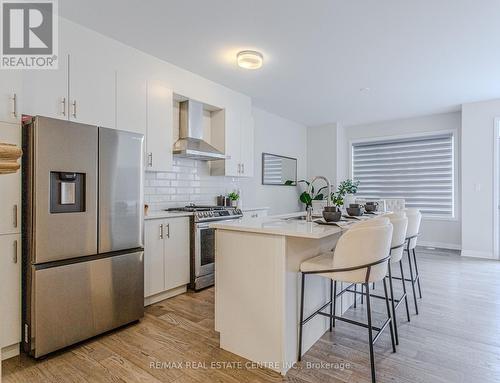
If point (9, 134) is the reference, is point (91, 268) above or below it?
below

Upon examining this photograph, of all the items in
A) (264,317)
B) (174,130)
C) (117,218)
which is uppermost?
(174,130)

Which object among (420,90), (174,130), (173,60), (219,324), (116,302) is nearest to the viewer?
(219,324)

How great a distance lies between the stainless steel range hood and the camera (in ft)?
12.5

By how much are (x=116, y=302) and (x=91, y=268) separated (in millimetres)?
378

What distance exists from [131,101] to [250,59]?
135 cm

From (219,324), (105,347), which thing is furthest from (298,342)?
(105,347)

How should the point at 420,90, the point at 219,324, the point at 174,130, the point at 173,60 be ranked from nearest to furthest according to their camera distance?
the point at 219,324 → the point at 173,60 → the point at 174,130 → the point at 420,90

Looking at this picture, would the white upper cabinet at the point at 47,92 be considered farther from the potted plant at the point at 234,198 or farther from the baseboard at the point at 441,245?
the baseboard at the point at 441,245

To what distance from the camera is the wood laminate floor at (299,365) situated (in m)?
1.96

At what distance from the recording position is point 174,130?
3.97 metres

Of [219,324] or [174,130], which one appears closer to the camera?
[219,324]

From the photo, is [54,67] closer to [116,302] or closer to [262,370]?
[116,302]

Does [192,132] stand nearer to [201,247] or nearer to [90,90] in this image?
[90,90]

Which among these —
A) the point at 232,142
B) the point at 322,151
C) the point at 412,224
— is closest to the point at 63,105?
the point at 232,142
